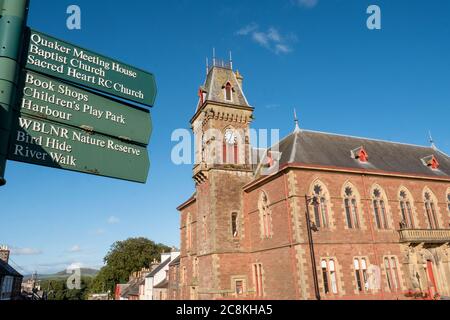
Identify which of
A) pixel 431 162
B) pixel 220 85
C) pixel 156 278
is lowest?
pixel 156 278

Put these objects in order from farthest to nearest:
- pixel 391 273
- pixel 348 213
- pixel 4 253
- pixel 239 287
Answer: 1. pixel 4 253
2. pixel 239 287
3. pixel 348 213
4. pixel 391 273

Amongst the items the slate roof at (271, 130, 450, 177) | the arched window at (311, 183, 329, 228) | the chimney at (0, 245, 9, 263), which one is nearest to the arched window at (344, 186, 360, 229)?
the arched window at (311, 183, 329, 228)

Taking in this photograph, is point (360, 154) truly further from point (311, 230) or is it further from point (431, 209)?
point (311, 230)

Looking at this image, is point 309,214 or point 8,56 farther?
point 309,214

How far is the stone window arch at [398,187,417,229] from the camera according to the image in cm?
2586

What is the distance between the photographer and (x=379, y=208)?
2488cm

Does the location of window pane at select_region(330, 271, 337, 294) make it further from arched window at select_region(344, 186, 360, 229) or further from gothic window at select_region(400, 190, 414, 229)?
gothic window at select_region(400, 190, 414, 229)

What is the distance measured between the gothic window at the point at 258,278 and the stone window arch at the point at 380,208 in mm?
9369

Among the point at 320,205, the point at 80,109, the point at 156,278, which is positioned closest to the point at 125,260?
the point at 156,278

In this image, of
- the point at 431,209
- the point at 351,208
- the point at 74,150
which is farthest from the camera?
the point at 431,209

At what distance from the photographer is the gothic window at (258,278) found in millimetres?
23934

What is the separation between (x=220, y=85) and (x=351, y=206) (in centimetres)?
1520

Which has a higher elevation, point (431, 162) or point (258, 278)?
point (431, 162)

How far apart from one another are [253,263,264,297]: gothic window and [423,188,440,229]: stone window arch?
1457 centimetres
